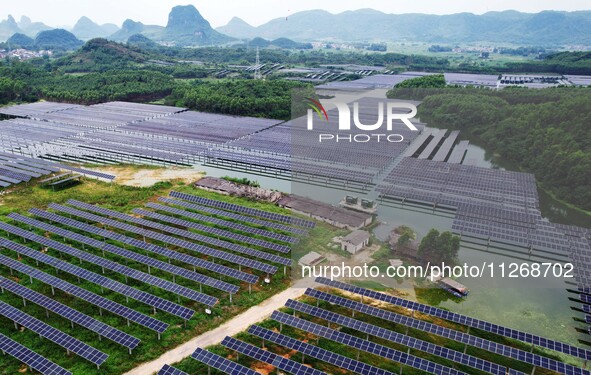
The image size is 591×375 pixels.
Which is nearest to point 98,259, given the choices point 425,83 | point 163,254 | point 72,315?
point 163,254

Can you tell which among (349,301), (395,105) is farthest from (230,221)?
(395,105)

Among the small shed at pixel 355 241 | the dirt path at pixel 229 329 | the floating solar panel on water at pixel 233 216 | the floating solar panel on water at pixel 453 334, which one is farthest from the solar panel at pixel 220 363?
the floating solar panel on water at pixel 233 216

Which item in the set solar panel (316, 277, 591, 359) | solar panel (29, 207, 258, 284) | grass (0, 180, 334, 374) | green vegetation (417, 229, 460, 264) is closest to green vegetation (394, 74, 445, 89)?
grass (0, 180, 334, 374)

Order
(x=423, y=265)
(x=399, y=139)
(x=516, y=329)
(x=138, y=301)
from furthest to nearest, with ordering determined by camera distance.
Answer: (x=399, y=139) < (x=423, y=265) < (x=138, y=301) < (x=516, y=329)

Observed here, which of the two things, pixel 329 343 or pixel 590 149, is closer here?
pixel 329 343

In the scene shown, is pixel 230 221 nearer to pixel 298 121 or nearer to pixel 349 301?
pixel 349 301

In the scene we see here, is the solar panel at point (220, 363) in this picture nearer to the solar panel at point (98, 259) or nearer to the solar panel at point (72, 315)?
the solar panel at point (72, 315)
